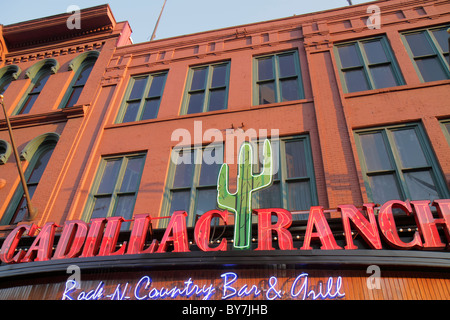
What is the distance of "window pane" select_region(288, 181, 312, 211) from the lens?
8.96m

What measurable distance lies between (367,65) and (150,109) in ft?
25.7

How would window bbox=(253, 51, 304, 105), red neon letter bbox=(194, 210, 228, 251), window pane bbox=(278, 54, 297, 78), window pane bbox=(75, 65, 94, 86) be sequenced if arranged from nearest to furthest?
red neon letter bbox=(194, 210, 228, 251) → window bbox=(253, 51, 304, 105) → window pane bbox=(278, 54, 297, 78) → window pane bbox=(75, 65, 94, 86)

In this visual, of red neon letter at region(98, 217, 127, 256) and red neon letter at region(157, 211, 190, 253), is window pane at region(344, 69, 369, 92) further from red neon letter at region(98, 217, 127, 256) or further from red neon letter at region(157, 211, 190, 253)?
red neon letter at region(98, 217, 127, 256)

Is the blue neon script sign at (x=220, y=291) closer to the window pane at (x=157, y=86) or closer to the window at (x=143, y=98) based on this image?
the window at (x=143, y=98)

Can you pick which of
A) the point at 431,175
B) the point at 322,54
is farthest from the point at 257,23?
the point at 431,175

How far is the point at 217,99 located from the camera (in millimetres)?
12555

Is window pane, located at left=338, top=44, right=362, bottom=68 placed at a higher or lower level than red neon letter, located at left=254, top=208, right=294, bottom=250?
higher

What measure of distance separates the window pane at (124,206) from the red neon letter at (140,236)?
6.11ft

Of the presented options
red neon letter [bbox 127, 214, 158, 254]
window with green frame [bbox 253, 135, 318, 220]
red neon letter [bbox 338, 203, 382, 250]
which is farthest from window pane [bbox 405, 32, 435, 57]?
red neon letter [bbox 127, 214, 158, 254]

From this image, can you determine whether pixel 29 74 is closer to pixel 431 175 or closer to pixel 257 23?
pixel 257 23

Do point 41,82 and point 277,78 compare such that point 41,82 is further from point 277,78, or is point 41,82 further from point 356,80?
point 356,80

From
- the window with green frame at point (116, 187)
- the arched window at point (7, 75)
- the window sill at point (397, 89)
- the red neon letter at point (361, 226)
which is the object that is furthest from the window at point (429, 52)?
the arched window at point (7, 75)

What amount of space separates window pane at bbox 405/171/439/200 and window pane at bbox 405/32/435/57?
194 inches

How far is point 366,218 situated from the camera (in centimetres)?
744
